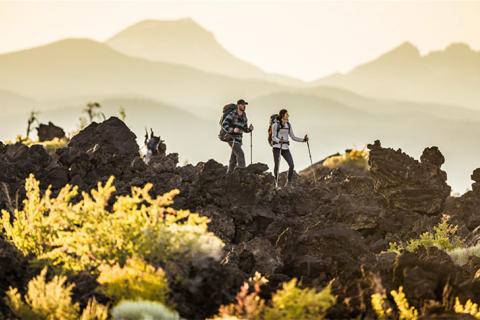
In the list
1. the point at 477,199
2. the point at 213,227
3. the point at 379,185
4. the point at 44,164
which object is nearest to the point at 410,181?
the point at 379,185

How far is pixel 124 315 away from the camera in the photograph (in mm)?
10992

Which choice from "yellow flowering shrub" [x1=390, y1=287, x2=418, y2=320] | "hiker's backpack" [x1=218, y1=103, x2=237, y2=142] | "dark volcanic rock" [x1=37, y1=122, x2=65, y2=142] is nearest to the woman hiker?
"hiker's backpack" [x1=218, y1=103, x2=237, y2=142]

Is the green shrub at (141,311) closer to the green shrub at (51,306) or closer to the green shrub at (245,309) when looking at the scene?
the green shrub at (51,306)

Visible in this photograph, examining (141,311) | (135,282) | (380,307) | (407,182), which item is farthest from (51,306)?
(407,182)

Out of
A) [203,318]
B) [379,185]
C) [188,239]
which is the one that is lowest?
[203,318]

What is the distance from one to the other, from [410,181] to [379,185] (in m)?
0.96

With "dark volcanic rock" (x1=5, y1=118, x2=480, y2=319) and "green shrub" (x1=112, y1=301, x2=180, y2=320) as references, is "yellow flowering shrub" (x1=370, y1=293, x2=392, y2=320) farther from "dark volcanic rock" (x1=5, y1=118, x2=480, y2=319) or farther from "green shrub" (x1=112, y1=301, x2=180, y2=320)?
"green shrub" (x1=112, y1=301, x2=180, y2=320)

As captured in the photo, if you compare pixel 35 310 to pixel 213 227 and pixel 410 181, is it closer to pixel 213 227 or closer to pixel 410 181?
pixel 213 227

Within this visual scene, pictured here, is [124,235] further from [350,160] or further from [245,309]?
[350,160]

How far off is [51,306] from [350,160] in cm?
3459

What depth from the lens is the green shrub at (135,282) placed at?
1144cm

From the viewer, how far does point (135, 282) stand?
1152 centimetres

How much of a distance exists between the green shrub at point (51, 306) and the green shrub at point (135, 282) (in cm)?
30

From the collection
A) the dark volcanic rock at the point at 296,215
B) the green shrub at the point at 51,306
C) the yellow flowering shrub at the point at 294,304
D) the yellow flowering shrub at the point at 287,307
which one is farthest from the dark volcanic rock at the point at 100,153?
the yellow flowering shrub at the point at 294,304
